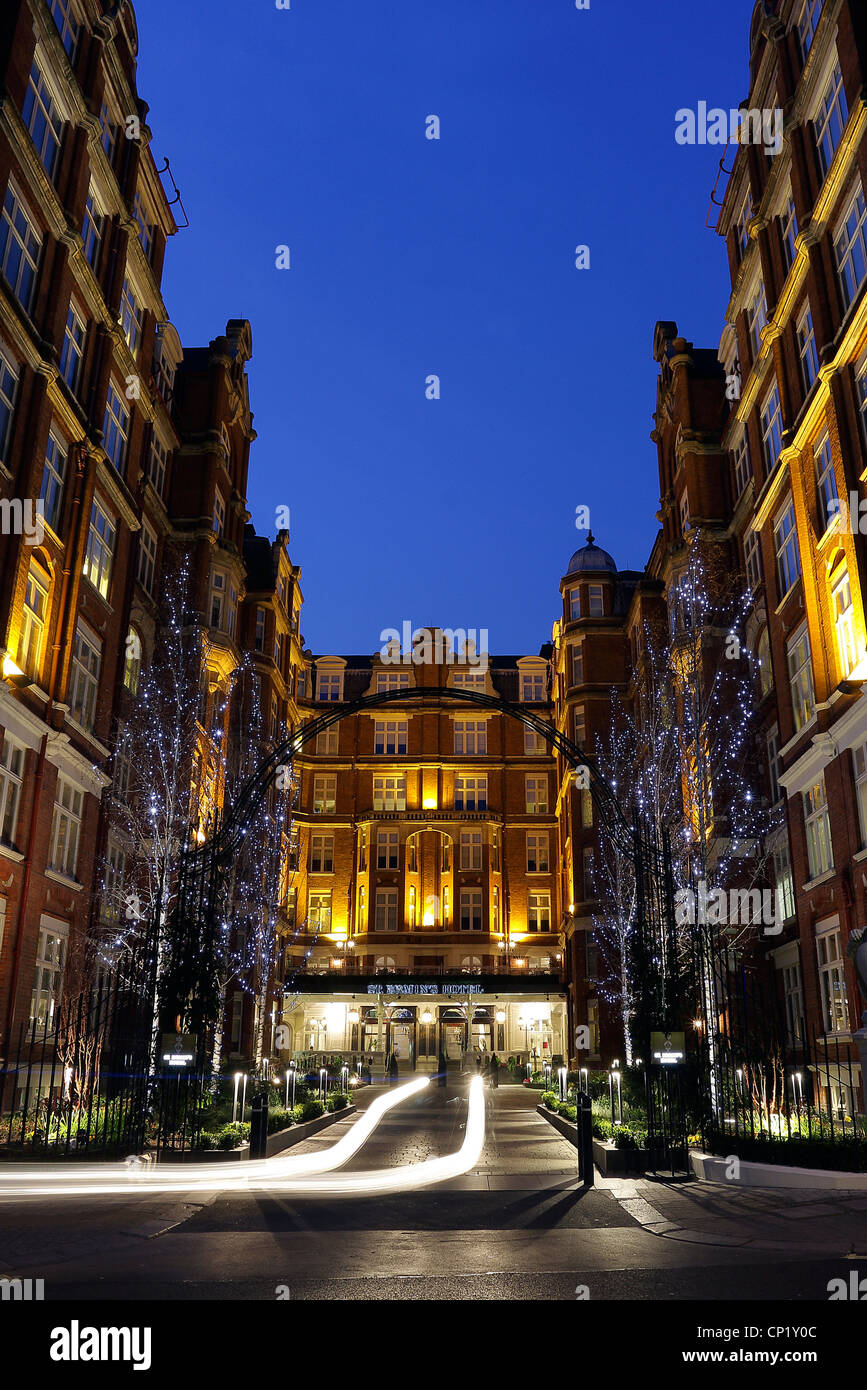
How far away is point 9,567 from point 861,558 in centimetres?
1848

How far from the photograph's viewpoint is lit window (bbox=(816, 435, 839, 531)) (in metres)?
27.3

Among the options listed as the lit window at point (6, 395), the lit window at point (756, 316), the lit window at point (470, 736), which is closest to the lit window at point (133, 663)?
the lit window at point (6, 395)

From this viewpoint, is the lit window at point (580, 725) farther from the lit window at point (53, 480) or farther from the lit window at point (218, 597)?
the lit window at point (53, 480)

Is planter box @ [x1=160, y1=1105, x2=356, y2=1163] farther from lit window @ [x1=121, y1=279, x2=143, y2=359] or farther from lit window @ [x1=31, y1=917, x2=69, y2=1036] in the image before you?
lit window @ [x1=121, y1=279, x2=143, y2=359]

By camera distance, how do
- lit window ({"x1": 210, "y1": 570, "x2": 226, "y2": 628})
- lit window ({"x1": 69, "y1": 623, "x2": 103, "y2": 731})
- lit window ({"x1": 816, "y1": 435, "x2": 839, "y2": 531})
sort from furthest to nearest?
A: lit window ({"x1": 210, "y1": 570, "x2": 226, "y2": 628}) → lit window ({"x1": 69, "y1": 623, "x2": 103, "y2": 731}) → lit window ({"x1": 816, "y1": 435, "x2": 839, "y2": 531})

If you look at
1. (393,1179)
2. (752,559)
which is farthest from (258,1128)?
(752,559)

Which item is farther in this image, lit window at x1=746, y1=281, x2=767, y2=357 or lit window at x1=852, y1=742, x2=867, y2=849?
lit window at x1=746, y1=281, x2=767, y2=357

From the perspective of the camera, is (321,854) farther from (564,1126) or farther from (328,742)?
(564,1126)

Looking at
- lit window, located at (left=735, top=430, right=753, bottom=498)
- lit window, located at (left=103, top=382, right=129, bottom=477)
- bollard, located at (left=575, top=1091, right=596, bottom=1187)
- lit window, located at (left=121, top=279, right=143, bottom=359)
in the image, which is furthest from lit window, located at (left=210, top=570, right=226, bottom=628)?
bollard, located at (left=575, top=1091, right=596, bottom=1187)

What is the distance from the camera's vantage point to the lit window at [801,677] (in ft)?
97.0

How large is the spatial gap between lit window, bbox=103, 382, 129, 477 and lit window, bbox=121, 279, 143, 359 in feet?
5.58

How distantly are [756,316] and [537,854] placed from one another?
42.4m

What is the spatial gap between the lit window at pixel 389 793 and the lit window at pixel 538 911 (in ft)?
33.2
